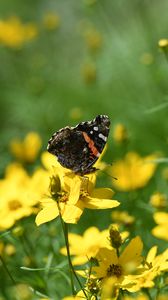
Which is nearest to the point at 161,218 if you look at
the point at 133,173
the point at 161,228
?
the point at 161,228

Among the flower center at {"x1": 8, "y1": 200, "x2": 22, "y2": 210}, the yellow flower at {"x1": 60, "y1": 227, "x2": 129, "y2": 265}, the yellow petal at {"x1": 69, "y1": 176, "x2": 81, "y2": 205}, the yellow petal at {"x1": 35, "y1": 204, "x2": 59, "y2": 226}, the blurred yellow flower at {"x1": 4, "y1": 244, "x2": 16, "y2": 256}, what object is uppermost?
the yellow petal at {"x1": 69, "y1": 176, "x2": 81, "y2": 205}

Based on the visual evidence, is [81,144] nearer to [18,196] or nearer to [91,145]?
[91,145]

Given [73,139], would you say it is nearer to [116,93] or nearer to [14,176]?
[14,176]

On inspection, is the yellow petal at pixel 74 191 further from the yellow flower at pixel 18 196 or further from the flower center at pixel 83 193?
the yellow flower at pixel 18 196

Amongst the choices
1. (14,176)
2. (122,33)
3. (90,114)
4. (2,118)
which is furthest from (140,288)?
(122,33)

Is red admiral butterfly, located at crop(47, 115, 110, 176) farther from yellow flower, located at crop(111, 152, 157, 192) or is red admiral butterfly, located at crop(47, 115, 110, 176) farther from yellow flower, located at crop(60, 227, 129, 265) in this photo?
yellow flower, located at crop(111, 152, 157, 192)

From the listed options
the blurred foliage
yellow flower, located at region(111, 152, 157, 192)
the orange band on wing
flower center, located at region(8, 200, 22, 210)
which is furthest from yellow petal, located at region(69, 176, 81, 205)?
yellow flower, located at region(111, 152, 157, 192)
